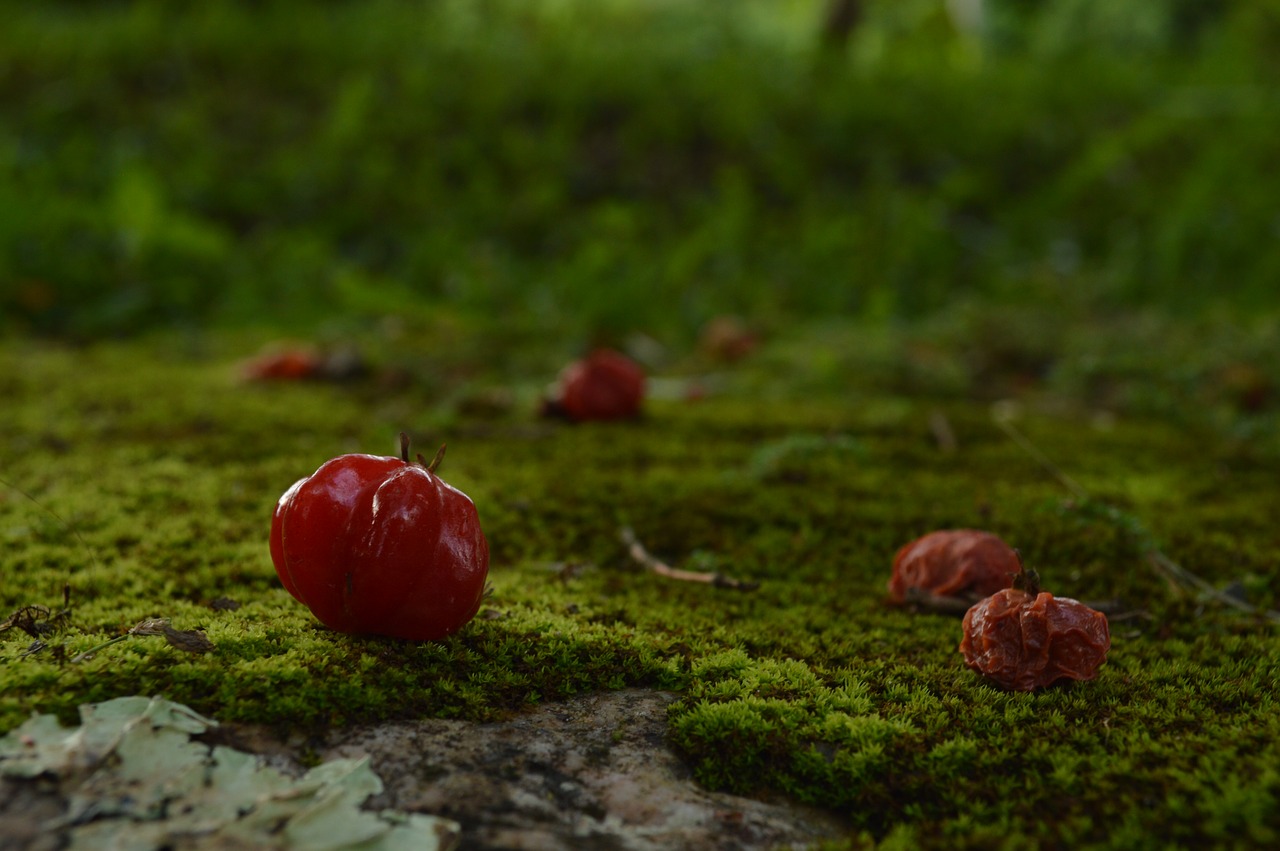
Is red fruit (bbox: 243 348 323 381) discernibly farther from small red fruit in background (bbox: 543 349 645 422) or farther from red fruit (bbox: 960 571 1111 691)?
red fruit (bbox: 960 571 1111 691)

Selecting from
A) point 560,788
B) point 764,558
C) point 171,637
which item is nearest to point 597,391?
point 764,558

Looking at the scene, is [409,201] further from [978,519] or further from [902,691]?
[902,691]

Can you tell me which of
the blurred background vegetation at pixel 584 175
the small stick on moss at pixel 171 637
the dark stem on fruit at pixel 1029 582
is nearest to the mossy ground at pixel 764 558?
the small stick on moss at pixel 171 637

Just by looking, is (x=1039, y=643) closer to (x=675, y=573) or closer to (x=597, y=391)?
(x=675, y=573)

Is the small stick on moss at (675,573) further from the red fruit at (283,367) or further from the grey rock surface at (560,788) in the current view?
the red fruit at (283,367)

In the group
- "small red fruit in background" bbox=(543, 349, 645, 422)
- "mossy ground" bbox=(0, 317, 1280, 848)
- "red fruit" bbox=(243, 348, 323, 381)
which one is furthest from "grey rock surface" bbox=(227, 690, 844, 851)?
"red fruit" bbox=(243, 348, 323, 381)

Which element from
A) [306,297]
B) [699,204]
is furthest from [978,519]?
[699,204]
